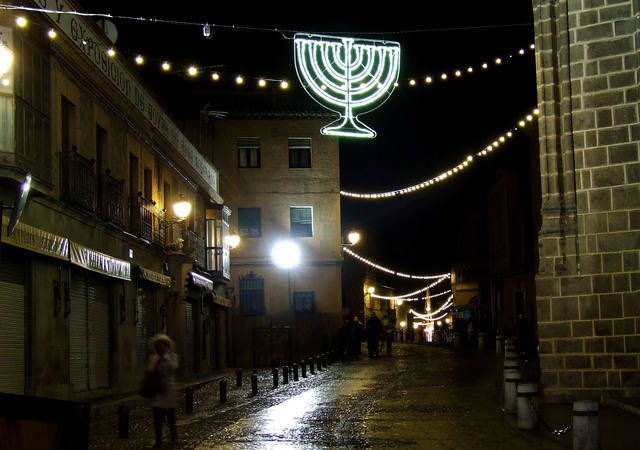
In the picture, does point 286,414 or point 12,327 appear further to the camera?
point 286,414

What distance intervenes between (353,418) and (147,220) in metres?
11.9

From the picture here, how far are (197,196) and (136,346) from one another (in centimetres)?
1031

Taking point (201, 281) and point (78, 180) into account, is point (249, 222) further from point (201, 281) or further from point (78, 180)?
point (78, 180)

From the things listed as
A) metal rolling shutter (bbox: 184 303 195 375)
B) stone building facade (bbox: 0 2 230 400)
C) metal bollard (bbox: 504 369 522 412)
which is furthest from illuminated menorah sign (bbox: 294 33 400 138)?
metal rolling shutter (bbox: 184 303 195 375)

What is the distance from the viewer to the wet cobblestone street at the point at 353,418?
1234cm

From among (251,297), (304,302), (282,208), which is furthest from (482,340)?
(282,208)

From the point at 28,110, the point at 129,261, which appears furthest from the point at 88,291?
the point at 28,110

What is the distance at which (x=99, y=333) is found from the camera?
21406 mm

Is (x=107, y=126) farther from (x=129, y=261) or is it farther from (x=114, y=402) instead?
(x=114, y=402)

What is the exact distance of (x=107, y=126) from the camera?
72.6 feet

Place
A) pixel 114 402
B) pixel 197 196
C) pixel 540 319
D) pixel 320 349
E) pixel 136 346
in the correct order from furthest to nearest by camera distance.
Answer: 1. pixel 320 349
2. pixel 197 196
3. pixel 136 346
4. pixel 114 402
5. pixel 540 319

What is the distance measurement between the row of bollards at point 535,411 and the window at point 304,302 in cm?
2485

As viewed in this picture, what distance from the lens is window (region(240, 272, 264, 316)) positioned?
4416 cm

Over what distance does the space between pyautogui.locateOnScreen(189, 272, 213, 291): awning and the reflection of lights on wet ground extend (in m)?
9.71
